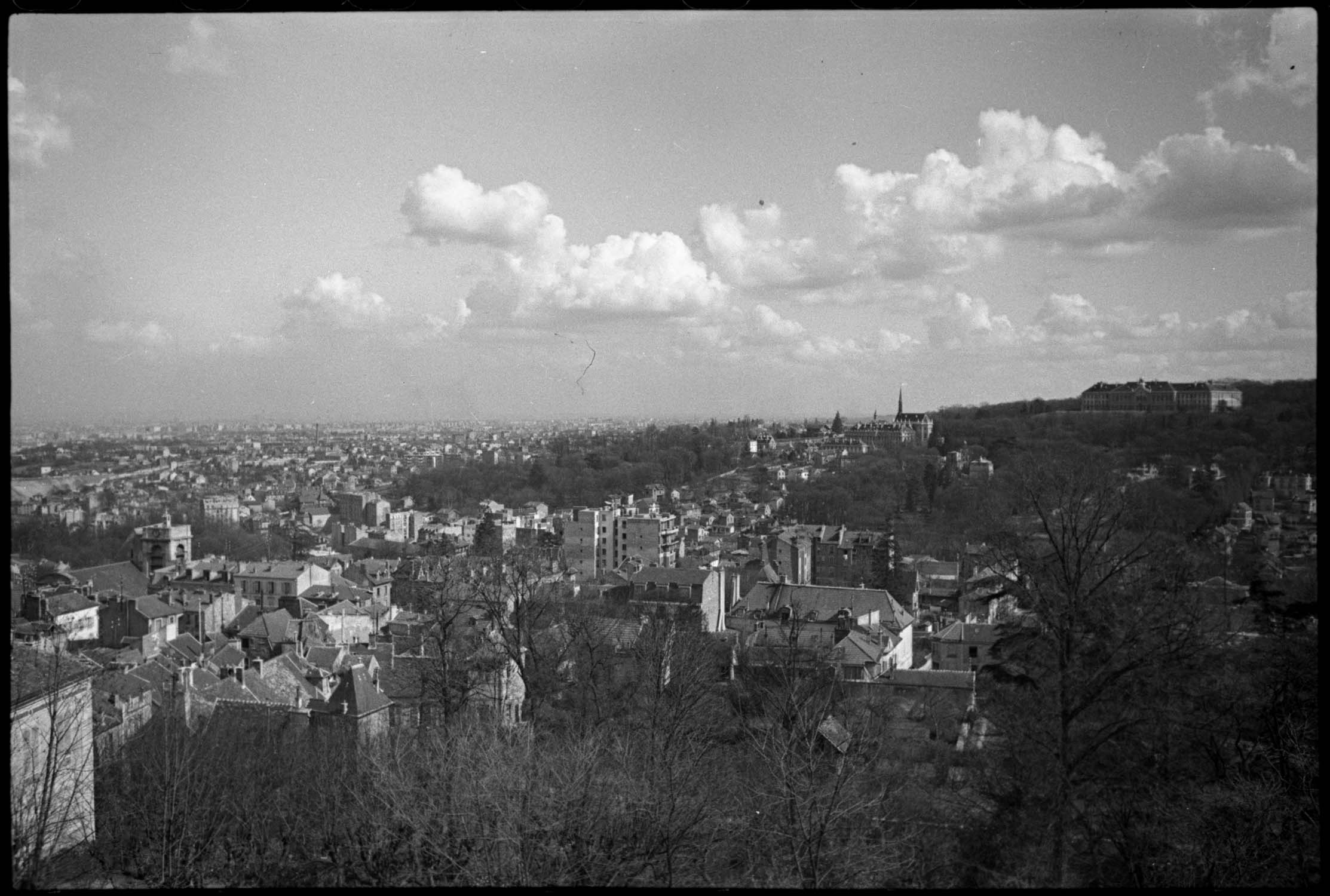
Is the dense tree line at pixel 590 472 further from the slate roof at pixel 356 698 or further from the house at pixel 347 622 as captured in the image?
the slate roof at pixel 356 698

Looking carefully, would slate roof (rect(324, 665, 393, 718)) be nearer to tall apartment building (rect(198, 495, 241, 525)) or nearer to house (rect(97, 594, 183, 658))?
tall apartment building (rect(198, 495, 241, 525))

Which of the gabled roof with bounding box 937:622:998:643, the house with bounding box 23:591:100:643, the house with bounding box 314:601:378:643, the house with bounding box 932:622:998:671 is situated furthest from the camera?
the house with bounding box 314:601:378:643

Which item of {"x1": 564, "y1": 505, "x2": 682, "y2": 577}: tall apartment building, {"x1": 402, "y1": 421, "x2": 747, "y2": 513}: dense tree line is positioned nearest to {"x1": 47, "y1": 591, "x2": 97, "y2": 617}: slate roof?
{"x1": 402, "y1": 421, "x2": 747, "y2": 513}: dense tree line

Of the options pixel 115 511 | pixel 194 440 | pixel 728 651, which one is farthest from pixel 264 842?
pixel 728 651

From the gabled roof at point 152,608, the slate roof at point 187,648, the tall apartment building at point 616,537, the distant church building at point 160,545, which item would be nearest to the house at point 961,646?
the tall apartment building at point 616,537

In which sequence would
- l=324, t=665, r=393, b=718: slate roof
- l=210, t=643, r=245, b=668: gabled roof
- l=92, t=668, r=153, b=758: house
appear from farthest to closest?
l=210, t=643, r=245, b=668: gabled roof < l=324, t=665, r=393, b=718: slate roof < l=92, t=668, r=153, b=758: house

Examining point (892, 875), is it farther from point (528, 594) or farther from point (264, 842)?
point (528, 594)
